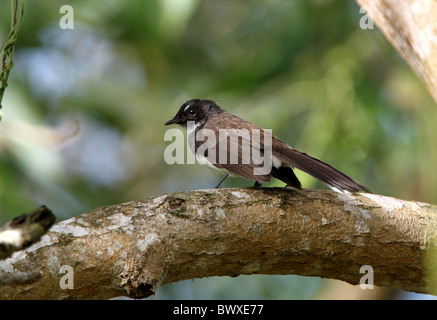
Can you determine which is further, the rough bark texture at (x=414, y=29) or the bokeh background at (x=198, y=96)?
the bokeh background at (x=198, y=96)

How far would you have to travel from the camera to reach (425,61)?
2723mm

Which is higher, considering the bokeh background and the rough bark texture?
the bokeh background

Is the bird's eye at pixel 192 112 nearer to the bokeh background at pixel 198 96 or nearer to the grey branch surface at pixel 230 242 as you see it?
the bokeh background at pixel 198 96

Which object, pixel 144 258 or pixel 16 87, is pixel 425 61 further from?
pixel 16 87

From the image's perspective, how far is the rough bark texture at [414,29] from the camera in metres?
2.65

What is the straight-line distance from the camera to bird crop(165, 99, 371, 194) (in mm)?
3697

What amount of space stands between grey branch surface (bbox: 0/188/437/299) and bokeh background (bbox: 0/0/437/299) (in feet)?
1.40

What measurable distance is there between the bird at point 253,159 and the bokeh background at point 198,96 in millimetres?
390

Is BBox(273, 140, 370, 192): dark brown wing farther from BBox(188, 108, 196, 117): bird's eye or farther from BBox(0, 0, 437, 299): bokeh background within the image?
BBox(188, 108, 196, 117): bird's eye
